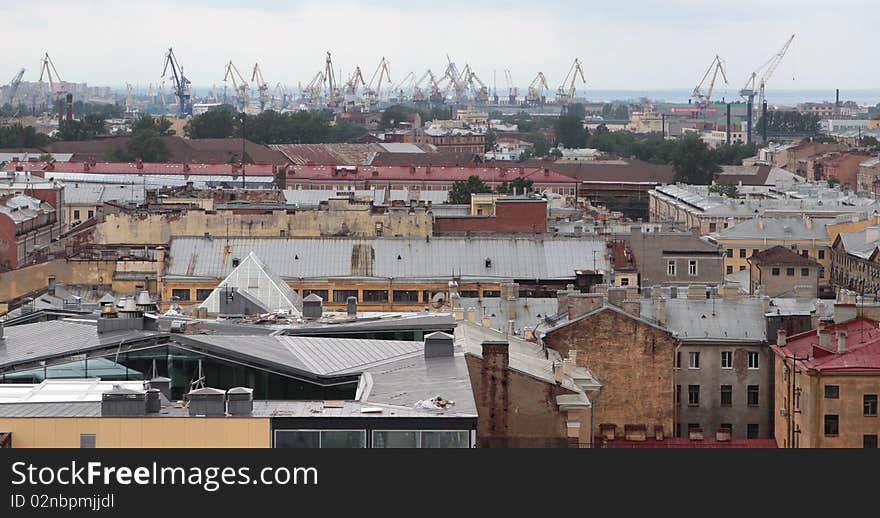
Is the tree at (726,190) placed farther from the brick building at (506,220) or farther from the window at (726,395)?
the window at (726,395)

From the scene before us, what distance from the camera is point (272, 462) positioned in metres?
22.7

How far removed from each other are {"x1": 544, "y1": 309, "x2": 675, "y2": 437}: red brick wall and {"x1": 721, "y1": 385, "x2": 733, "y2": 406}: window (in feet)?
10.4

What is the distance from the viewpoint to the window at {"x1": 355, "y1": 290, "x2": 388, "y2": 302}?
55.9 meters

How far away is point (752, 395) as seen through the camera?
4653 centimetres

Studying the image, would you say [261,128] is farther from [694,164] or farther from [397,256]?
[397,256]

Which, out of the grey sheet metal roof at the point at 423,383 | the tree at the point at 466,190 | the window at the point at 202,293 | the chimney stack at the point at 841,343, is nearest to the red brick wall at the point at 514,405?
the grey sheet metal roof at the point at 423,383

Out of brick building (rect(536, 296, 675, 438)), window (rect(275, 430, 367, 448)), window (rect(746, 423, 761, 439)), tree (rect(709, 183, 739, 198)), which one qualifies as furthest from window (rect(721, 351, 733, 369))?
tree (rect(709, 183, 739, 198))

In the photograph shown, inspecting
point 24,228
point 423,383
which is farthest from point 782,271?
point 423,383

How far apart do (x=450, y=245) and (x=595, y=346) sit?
1585cm

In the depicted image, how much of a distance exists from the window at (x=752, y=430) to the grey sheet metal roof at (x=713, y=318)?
1883mm

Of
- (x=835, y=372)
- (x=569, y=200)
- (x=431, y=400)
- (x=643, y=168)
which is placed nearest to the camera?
(x=431, y=400)

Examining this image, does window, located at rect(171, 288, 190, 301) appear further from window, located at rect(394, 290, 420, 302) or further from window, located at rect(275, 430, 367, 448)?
window, located at rect(275, 430, 367, 448)

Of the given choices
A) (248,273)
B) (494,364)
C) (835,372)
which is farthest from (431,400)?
(248,273)

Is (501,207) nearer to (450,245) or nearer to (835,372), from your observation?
(450,245)
